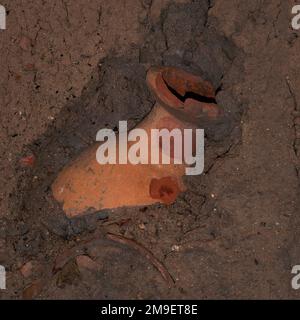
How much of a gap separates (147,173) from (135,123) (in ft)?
0.95

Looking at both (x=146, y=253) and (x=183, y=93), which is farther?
(x=146, y=253)

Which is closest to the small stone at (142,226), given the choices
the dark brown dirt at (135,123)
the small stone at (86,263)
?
the dark brown dirt at (135,123)

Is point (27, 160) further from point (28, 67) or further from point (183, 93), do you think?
point (183, 93)

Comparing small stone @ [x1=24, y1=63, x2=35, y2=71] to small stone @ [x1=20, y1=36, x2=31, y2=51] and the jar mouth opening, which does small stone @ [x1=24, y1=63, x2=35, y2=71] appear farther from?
the jar mouth opening

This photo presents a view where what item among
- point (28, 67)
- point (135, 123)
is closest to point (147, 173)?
point (135, 123)

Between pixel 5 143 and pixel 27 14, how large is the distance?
602mm

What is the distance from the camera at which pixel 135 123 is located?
2.19 m

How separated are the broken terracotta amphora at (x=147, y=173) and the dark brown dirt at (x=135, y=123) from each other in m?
0.11

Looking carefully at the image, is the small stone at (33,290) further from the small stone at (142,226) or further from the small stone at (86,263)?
the small stone at (142,226)

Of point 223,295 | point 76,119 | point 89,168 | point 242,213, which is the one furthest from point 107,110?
point 223,295

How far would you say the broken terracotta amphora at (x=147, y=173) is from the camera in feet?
6.39

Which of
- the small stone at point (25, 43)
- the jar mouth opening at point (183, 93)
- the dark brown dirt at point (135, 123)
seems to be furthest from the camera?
the small stone at point (25, 43)

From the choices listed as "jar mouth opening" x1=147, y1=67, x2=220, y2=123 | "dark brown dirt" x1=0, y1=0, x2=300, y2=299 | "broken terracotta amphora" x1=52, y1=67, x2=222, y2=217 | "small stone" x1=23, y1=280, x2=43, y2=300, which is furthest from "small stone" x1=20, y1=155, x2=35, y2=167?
"jar mouth opening" x1=147, y1=67, x2=220, y2=123

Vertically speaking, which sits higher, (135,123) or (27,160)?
(135,123)
